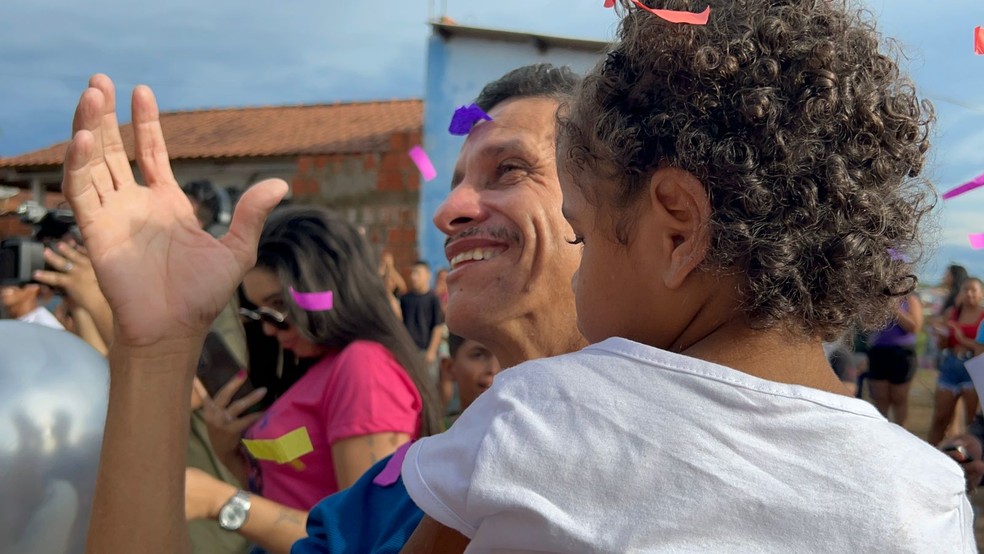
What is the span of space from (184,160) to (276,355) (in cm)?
1169

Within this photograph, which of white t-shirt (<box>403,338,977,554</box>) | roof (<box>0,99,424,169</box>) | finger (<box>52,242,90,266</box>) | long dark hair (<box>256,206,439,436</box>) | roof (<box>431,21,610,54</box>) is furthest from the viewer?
roof (<box>0,99,424,169</box>)

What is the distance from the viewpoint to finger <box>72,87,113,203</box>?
121 cm

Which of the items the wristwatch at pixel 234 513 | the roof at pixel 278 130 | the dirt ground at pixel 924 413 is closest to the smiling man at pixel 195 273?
the wristwatch at pixel 234 513

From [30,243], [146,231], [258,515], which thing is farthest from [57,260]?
[146,231]

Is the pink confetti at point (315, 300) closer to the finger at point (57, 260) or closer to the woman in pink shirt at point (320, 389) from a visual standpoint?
the woman in pink shirt at point (320, 389)

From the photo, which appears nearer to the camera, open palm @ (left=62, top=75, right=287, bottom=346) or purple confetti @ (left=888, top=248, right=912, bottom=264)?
purple confetti @ (left=888, top=248, right=912, bottom=264)

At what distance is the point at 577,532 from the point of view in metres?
0.77

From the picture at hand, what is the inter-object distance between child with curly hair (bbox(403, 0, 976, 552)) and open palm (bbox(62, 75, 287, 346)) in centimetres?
47

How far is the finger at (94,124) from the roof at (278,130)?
1099cm

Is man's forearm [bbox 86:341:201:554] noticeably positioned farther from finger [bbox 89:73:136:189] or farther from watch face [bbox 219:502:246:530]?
watch face [bbox 219:502:246:530]

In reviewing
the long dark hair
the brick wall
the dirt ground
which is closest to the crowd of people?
the long dark hair

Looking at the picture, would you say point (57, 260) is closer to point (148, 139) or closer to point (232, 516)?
point (232, 516)

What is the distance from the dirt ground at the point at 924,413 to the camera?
19.8 ft

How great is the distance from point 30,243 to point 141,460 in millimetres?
2608
